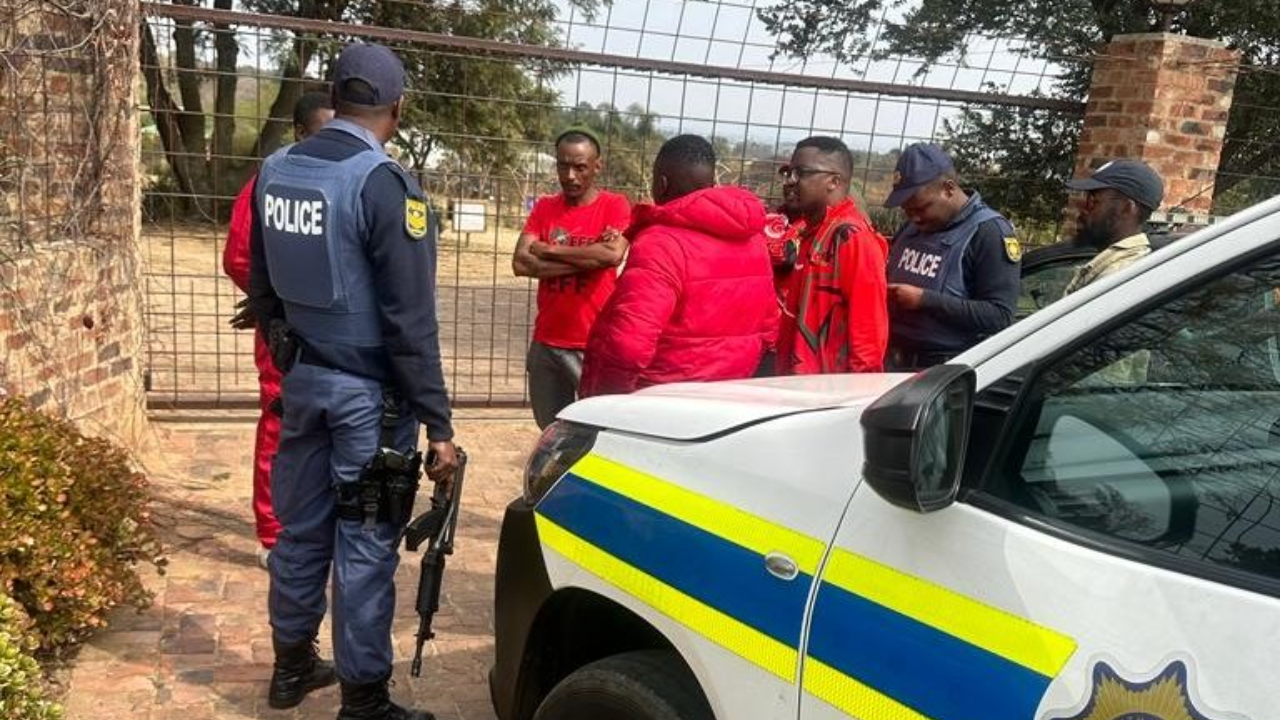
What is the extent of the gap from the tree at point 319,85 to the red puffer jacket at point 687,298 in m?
2.89

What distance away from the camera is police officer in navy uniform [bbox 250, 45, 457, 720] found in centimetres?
270

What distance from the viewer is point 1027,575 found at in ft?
4.62

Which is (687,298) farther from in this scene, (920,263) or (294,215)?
(294,215)

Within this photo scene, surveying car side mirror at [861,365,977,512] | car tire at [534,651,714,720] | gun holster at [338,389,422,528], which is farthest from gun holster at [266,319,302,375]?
car side mirror at [861,365,977,512]

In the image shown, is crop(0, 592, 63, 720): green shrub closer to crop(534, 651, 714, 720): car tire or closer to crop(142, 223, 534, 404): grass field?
crop(534, 651, 714, 720): car tire

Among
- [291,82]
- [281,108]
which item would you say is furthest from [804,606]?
[281,108]

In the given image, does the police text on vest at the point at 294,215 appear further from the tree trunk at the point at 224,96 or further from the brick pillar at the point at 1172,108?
the brick pillar at the point at 1172,108

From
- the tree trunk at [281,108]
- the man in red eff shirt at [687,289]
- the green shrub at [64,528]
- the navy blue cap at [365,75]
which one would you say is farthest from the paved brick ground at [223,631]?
the tree trunk at [281,108]

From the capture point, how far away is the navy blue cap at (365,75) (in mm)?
2805

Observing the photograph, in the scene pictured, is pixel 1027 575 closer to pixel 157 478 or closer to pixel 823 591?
pixel 823 591

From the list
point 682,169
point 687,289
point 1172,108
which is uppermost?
point 1172,108

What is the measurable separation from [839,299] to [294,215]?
1.79 meters

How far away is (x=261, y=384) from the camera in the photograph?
3.88 metres

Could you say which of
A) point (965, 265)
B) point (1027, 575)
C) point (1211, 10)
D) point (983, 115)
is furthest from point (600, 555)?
point (1211, 10)
